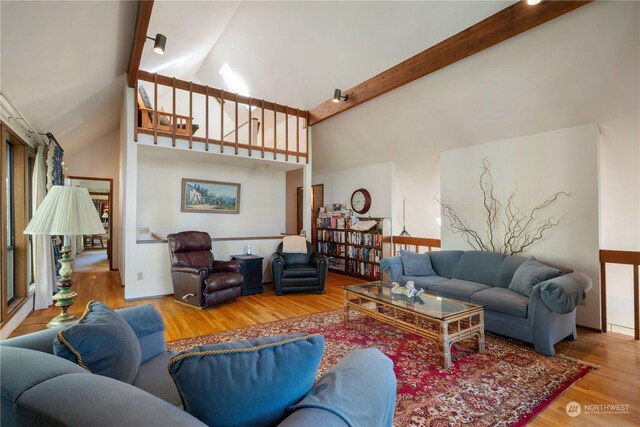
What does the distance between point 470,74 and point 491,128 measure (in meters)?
0.81

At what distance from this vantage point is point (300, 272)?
4.65 meters

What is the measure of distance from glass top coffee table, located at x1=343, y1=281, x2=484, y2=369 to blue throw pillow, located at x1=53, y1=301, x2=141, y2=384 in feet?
6.83

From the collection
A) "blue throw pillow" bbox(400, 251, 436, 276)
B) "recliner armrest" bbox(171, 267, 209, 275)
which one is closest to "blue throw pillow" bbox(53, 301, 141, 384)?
"recliner armrest" bbox(171, 267, 209, 275)

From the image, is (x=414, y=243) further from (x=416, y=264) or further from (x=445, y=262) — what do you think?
(x=416, y=264)

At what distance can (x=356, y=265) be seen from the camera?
19.9 feet

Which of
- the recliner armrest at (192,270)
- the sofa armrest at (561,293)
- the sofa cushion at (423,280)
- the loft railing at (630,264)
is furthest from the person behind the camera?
the recliner armrest at (192,270)

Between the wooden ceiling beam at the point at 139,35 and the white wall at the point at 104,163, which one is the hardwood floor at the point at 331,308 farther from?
the wooden ceiling beam at the point at 139,35

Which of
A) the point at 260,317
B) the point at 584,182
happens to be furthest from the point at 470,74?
the point at 260,317

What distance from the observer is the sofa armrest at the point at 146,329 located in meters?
1.62

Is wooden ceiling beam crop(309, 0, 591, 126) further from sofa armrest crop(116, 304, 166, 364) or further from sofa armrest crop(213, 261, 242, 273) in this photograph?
sofa armrest crop(116, 304, 166, 364)

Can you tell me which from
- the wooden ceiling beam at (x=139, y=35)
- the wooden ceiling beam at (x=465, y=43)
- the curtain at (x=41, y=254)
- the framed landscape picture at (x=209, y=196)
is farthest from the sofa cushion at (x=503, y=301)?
the curtain at (x=41, y=254)

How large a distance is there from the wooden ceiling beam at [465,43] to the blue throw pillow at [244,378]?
11.2 ft

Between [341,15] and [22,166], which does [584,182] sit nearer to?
[341,15]

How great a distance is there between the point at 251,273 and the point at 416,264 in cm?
245
